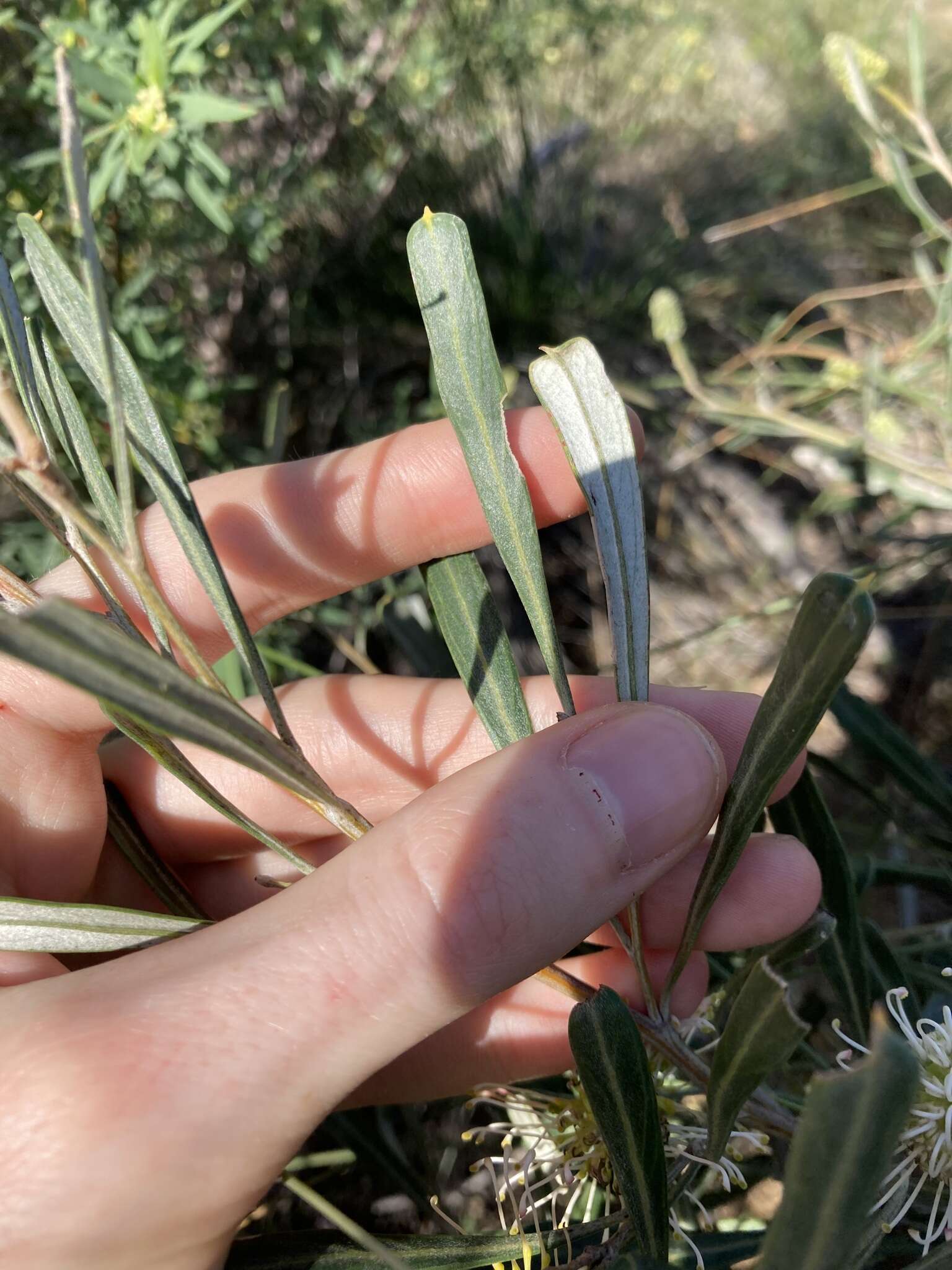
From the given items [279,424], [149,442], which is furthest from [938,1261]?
[279,424]

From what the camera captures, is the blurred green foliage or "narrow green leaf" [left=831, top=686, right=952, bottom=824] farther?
the blurred green foliage

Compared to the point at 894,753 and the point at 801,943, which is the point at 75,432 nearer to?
the point at 801,943

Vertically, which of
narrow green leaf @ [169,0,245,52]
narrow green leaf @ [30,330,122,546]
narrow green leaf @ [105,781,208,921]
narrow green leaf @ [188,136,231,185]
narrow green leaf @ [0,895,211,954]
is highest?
narrow green leaf @ [169,0,245,52]

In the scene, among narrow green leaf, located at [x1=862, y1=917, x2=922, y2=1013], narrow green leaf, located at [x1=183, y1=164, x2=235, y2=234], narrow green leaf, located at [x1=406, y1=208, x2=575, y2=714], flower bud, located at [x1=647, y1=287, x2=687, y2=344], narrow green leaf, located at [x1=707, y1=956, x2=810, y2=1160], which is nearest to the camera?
narrow green leaf, located at [x1=707, y1=956, x2=810, y2=1160]

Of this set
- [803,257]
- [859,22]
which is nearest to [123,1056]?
[803,257]

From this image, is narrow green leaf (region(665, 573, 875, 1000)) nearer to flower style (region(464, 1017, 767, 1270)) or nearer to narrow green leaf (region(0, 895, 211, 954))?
flower style (region(464, 1017, 767, 1270))

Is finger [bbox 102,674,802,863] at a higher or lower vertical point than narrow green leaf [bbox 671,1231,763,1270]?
higher

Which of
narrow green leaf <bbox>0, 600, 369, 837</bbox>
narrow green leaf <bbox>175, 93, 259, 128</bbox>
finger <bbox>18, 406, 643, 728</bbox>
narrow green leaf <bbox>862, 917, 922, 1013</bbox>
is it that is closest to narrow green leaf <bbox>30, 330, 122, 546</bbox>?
narrow green leaf <bbox>0, 600, 369, 837</bbox>
